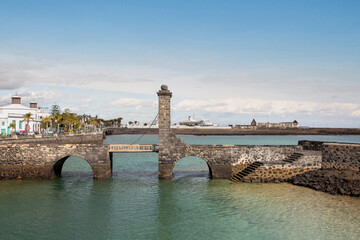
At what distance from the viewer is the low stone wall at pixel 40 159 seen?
88.1 feet

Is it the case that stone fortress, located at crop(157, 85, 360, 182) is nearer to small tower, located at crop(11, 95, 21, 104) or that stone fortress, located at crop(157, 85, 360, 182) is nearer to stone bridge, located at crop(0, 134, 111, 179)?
stone bridge, located at crop(0, 134, 111, 179)

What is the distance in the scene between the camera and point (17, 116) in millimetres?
67812

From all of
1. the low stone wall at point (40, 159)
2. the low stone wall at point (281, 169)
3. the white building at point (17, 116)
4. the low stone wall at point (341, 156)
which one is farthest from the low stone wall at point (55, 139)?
the low stone wall at point (341, 156)

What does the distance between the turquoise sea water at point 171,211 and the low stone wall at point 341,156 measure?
518 cm

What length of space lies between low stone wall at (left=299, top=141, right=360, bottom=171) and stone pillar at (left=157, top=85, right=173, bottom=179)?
1348 centimetres

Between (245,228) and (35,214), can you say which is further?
(35,214)

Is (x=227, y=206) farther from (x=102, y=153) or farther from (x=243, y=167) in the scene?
(x=102, y=153)

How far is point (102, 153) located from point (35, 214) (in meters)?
8.95

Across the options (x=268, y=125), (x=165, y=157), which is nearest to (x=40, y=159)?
(x=165, y=157)

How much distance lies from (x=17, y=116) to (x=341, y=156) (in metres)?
63.9

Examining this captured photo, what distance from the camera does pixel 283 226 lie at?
1661 cm

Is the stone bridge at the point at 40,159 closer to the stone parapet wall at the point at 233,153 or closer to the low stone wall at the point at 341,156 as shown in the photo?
the stone parapet wall at the point at 233,153

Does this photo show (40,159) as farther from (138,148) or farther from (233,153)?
(233,153)

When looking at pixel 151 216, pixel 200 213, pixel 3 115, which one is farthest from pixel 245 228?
pixel 3 115
